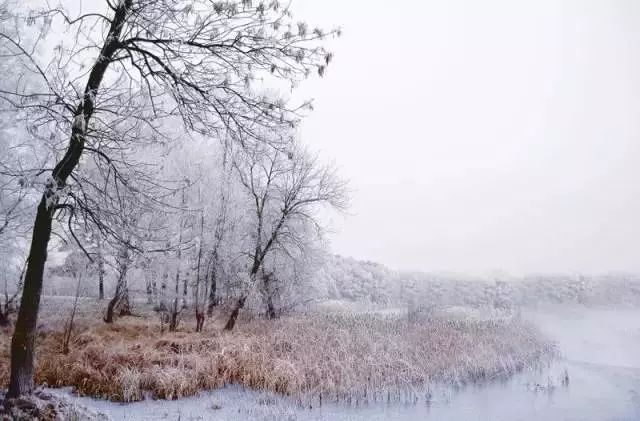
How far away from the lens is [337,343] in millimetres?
14047

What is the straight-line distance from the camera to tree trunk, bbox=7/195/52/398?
20.9 feet

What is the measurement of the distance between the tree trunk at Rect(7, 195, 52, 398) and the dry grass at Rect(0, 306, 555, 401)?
3491 millimetres

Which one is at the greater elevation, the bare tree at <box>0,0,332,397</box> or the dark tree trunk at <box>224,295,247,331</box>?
the bare tree at <box>0,0,332,397</box>

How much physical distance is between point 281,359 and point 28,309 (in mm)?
6649

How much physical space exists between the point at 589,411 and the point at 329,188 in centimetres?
1106

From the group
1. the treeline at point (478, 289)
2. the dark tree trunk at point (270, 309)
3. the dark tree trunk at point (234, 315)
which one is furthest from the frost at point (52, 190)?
the treeline at point (478, 289)

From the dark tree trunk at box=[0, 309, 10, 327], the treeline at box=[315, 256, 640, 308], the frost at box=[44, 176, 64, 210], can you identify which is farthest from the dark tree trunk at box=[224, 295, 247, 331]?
the treeline at box=[315, 256, 640, 308]

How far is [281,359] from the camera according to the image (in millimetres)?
11750

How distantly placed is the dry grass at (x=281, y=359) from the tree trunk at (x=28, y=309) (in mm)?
3491

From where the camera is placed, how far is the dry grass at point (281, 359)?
10328 mm

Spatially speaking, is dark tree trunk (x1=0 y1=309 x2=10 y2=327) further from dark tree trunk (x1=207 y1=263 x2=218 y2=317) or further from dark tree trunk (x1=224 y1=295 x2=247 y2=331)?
dark tree trunk (x1=224 y1=295 x2=247 y2=331)

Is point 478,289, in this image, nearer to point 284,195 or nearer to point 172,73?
point 284,195

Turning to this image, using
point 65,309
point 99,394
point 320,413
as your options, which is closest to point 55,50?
point 99,394

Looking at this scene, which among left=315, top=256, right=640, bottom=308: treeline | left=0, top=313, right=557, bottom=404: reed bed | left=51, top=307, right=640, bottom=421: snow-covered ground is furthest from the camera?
left=315, top=256, right=640, bottom=308: treeline
